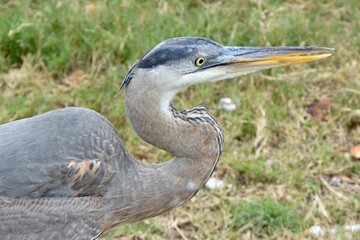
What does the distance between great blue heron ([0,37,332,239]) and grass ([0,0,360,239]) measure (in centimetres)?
94

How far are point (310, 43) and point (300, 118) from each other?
0.77m

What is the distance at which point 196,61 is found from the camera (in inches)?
146

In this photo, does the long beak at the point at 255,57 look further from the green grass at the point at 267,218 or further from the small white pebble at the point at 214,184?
the small white pebble at the point at 214,184

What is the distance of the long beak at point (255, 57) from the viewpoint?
377 centimetres

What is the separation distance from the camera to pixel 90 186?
12.3 ft

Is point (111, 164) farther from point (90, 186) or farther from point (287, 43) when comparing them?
point (287, 43)

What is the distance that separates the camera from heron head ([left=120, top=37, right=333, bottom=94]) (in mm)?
3662

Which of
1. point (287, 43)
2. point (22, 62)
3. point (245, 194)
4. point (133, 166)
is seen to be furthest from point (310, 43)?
point (133, 166)

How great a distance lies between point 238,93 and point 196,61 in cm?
200

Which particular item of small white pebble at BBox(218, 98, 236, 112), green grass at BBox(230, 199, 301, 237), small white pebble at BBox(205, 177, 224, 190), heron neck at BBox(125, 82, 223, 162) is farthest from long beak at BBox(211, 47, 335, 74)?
small white pebble at BBox(218, 98, 236, 112)

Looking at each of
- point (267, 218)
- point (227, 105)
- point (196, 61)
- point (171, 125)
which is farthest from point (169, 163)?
point (227, 105)

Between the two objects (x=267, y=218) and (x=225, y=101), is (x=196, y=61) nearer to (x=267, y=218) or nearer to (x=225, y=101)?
(x=267, y=218)

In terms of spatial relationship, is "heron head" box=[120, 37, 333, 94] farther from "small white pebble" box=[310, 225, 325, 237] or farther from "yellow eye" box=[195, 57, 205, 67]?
"small white pebble" box=[310, 225, 325, 237]

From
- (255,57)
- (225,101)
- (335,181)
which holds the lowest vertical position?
(335,181)
